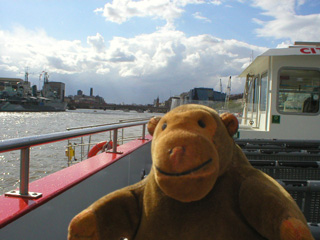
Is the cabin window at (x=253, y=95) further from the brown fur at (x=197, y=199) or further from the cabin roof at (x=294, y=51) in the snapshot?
the brown fur at (x=197, y=199)

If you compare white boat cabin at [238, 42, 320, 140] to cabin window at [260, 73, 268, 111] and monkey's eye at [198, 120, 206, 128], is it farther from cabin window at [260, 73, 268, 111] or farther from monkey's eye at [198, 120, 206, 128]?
monkey's eye at [198, 120, 206, 128]

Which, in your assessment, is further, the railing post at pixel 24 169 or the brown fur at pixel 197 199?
the railing post at pixel 24 169

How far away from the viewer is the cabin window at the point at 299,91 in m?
6.89

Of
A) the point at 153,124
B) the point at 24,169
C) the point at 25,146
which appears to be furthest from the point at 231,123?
the point at 24,169

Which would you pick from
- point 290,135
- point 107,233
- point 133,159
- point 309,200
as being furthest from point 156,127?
point 290,135

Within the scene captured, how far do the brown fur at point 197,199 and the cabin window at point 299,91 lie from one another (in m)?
5.94

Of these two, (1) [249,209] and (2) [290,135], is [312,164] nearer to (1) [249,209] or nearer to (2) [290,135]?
(1) [249,209]

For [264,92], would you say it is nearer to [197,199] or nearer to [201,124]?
[201,124]

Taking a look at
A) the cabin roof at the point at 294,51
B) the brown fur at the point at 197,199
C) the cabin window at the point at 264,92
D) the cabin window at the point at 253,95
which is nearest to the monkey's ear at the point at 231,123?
the brown fur at the point at 197,199

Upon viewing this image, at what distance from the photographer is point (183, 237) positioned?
4.68 feet

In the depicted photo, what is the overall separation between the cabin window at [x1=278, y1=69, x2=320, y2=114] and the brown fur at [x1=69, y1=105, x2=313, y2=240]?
5937 mm

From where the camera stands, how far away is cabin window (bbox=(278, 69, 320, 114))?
271 inches

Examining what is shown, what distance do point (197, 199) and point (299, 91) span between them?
21.5 ft

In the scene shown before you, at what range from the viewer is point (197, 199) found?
1.35 meters
